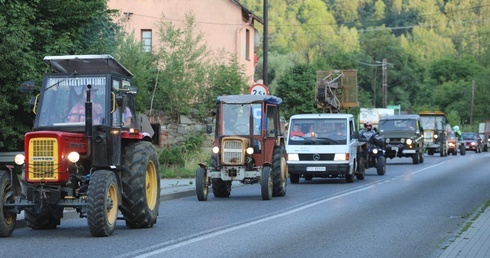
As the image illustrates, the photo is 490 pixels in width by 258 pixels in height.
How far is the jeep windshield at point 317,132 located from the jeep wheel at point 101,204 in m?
16.9

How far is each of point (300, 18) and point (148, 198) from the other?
152 m

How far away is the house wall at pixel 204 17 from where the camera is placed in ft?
184

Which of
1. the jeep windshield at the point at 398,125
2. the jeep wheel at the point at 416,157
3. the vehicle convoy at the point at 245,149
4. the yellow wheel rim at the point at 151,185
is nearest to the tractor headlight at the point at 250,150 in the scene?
the vehicle convoy at the point at 245,149

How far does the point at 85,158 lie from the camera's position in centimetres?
1555

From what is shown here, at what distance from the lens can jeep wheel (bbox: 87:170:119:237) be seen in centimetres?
1452

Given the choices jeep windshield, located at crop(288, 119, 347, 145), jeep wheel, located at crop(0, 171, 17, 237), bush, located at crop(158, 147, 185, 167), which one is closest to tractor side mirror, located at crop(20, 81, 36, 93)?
jeep wheel, located at crop(0, 171, 17, 237)

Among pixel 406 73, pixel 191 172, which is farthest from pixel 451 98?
pixel 191 172

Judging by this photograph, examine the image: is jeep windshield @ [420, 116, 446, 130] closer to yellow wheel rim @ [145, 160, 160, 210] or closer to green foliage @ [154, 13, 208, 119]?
green foliage @ [154, 13, 208, 119]

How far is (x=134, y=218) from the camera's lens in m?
16.2

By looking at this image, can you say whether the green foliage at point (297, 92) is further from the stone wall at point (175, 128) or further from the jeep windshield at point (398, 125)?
the stone wall at point (175, 128)

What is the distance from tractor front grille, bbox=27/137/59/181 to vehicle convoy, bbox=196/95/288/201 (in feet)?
28.8

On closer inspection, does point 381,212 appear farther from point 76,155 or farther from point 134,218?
point 76,155

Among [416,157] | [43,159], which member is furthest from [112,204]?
[416,157]

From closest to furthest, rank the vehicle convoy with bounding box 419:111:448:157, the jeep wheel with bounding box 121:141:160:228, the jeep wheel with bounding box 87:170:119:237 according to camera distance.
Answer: the jeep wheel with bounding box 87:170:119:237 < the jeep wheel with bounding box 121:141:160:228 < the vehicle convoy with bounding box 419:111:448:157
